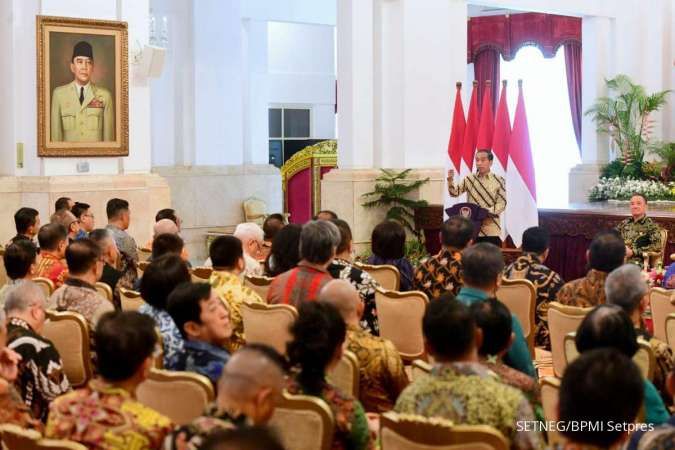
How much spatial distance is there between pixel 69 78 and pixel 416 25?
4.67 m

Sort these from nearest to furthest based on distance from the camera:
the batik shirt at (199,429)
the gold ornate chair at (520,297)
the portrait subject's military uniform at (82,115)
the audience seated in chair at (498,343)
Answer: the batik shirt at (199,429) → the audience seated in chair at (498,343) → the gold ornate chair at (520,297) → the portrait subject's military uniform at (82,115)

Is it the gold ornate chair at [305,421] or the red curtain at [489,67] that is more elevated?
the red curtain at [489,67]

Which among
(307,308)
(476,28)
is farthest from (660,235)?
(476,28)

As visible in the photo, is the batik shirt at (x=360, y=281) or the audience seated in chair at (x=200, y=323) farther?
the batik shirt at (x=360, y=281)

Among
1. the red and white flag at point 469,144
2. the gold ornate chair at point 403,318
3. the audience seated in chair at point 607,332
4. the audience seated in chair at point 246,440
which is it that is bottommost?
the gold ornate chair at point 403,318

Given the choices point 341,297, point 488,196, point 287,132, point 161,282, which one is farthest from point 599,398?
point 287,132

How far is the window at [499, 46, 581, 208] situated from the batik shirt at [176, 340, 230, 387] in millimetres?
16324

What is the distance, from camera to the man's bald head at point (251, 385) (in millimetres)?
3180

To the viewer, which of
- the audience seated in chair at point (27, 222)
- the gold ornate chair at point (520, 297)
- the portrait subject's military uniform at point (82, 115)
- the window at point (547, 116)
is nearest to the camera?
the gold ornate chair at point (520, 297)

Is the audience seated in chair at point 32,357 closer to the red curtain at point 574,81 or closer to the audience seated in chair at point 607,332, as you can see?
the audience seated in chair at point 607,332

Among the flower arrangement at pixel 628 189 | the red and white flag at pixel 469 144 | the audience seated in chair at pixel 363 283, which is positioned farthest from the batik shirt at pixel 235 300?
the flower arrangement at pixel 628 189

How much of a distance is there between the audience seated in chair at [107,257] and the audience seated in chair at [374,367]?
8.99 feet

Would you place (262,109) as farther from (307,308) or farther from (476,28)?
(307,308)

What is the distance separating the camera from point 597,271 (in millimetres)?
6188
